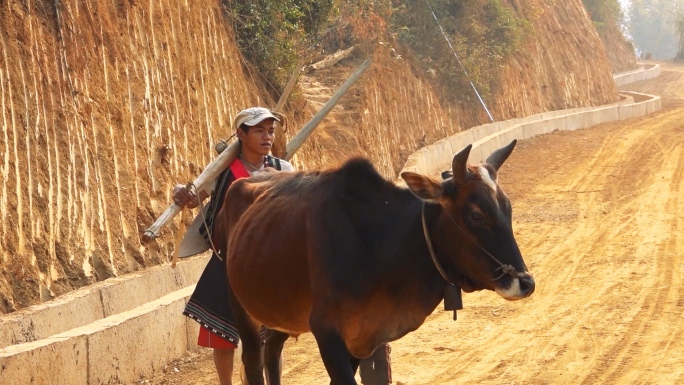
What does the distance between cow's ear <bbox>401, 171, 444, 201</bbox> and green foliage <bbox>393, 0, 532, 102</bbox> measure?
65.7 feet

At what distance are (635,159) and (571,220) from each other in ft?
24.8

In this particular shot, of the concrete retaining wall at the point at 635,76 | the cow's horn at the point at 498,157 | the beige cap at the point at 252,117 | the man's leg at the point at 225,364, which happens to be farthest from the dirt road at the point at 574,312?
the concrete retaining wall at the point at 635,76

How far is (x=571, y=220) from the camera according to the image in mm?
15492

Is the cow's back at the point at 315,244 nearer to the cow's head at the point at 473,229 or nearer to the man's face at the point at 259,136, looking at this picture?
the cow's head at the point at 473,229

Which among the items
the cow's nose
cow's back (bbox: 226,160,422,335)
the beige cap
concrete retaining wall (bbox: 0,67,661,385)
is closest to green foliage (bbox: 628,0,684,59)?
concrete retaining wall (bbox: 0,67,661,385)

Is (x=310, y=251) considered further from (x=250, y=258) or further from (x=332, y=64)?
(x=332, y=64)

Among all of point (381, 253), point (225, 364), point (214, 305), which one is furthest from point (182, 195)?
point (381, 253)

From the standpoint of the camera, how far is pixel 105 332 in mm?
7797

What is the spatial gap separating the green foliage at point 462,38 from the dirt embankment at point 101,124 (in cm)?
1064

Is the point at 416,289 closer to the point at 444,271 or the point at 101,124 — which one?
the point at 444,271

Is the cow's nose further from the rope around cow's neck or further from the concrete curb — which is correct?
the concrete curb

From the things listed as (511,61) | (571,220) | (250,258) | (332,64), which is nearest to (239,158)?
(250,258)

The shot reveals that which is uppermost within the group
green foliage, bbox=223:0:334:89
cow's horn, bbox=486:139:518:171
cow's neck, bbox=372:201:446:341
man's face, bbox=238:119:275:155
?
green foliage, bbox=223:0:334:89

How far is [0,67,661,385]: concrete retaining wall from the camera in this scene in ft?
23.5
